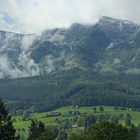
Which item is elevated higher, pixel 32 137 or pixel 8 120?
pixel 8 120

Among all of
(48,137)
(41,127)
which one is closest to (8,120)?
(48,137)

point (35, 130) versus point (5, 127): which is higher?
point (5, 127)

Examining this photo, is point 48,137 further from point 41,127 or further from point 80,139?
point 80,139

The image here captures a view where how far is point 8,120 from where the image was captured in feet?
334

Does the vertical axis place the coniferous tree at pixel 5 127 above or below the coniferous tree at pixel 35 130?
above

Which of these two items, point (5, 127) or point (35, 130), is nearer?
point (5, 127)

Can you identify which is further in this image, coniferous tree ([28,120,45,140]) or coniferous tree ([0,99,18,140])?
coniferous tree ([28,120,45,140])

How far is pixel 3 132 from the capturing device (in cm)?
10075

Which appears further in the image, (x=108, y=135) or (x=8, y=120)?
(x=108, y=135)

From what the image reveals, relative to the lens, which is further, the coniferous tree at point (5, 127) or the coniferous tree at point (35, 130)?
the coniferous tree at point (35, 130)

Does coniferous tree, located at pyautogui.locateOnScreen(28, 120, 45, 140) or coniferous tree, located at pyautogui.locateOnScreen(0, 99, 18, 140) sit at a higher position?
coniferous tree, located at pyautogui.locateOnScreen(0, 99, 18, 140)

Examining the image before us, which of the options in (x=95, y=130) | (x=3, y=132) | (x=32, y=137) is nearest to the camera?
(x=3, y=132)

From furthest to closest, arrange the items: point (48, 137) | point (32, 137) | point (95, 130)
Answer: point (95, 130), point (32, 137), point (48, 137)

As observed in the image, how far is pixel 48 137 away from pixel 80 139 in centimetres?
2495
